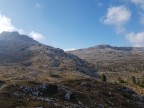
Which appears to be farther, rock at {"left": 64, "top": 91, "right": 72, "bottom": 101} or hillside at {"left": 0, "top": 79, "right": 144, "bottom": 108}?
rock at {"left": 64, "top": 91, "right": 72, "bottom": 101}

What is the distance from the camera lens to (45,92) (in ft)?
263

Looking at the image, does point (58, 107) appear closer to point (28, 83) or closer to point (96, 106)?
point (96, 106)

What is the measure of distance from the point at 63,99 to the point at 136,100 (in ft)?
127

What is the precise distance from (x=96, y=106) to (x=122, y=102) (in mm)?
17632

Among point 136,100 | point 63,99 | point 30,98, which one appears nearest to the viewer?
point 30,98

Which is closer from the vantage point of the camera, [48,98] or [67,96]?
[48,98]

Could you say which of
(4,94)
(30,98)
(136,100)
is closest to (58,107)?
(30,98)

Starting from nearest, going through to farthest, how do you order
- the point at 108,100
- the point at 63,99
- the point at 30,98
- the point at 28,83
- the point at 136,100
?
the point at 30,98
the point at 63,99
the point at 28,83
the point at 108,100
the point at 136,100

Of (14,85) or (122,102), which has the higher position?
(14,85)

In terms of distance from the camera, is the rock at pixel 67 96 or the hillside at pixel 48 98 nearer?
the hillside at pixel 48 98

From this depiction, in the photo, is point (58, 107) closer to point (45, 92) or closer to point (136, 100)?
point (45, 92)

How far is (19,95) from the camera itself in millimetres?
71125

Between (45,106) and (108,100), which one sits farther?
(108,100)

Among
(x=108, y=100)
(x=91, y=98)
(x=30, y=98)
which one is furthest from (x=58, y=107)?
(x=108, y=100)
